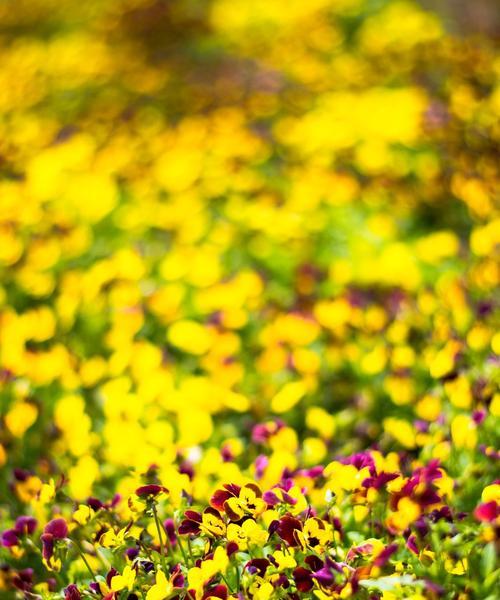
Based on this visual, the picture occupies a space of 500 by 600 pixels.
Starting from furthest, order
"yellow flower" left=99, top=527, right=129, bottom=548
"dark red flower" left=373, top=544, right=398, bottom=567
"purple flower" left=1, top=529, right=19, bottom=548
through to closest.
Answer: "purple flower" left=1, top=529, right=19, bottom=548 < "yellow flower" left=99, top=527, right=129, bottom=548 < "dark red flower" left=373, top=544, right=398, bottom=567

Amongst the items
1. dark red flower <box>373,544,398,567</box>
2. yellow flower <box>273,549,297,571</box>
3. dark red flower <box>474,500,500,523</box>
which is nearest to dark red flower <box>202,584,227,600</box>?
yellow flower <box>273,549,297,571</box>

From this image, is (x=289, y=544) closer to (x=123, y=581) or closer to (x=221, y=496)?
(x=221, y=496)

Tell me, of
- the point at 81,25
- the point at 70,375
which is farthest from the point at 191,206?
the point at 81,25

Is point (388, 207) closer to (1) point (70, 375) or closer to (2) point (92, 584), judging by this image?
(1) point (70, 375)

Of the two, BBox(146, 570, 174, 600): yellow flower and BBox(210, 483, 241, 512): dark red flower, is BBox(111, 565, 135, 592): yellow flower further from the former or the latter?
BBox(210, 483, 241, 512): dark red flower

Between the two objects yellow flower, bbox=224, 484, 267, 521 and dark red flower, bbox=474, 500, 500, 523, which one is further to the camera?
yellow flower, bbox=224, 484, 267, 521

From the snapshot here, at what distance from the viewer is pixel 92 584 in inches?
66.6

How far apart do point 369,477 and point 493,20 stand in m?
5.49

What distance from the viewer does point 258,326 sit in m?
3.14

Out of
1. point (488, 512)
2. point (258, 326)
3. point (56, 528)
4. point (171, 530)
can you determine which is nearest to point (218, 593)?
point (171, 530)

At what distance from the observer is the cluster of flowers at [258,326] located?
1.71 metres

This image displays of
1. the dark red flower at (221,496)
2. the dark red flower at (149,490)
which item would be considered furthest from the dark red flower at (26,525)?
the dark red flower at (221,496)

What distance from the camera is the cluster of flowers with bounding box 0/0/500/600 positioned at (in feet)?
5.61

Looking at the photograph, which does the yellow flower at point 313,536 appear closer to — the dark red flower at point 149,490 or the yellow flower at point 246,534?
the yellow flower at point 246,534
